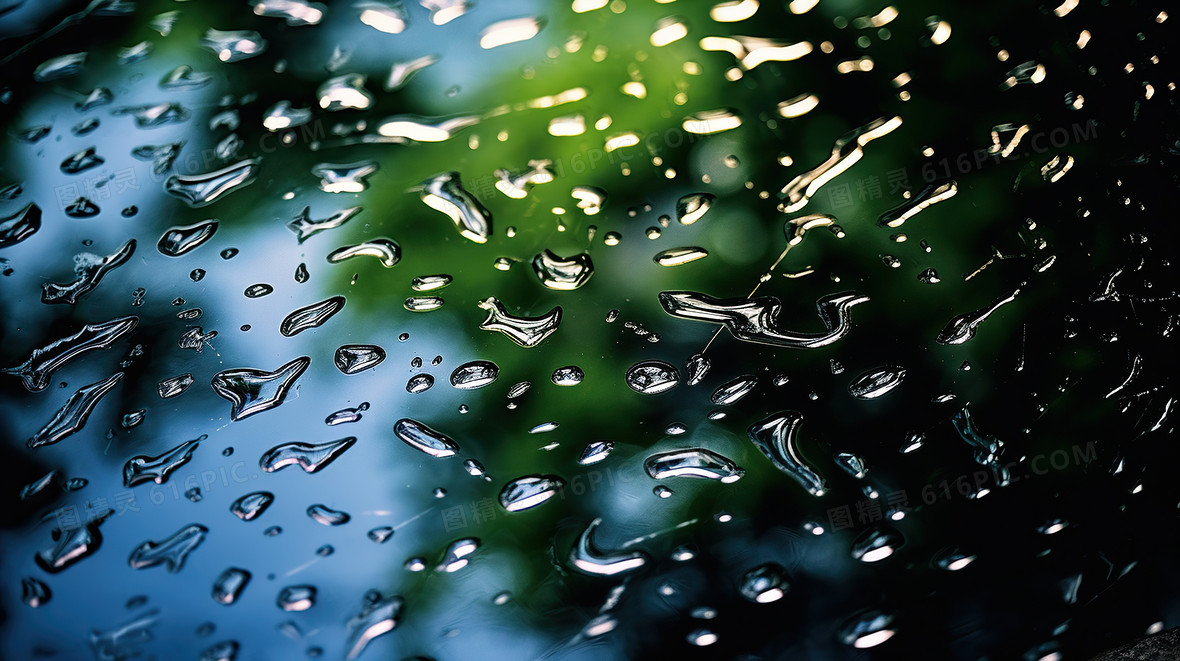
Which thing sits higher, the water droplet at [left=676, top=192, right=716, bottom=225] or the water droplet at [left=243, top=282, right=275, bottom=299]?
the water droplet at [left=243, top=282, right=275, bottom=299]

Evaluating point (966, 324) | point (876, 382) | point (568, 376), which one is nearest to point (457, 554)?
point (568, 376)

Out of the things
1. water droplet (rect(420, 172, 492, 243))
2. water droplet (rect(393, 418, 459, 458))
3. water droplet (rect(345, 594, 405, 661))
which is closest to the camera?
water droplet (rect(345, 594, 405, 661))

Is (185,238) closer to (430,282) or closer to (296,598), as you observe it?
(430,282)

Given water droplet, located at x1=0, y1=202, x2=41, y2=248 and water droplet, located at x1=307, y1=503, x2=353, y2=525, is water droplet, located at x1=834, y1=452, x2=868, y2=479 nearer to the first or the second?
water droplet, located at x1=307, y1=503, x2=353, y2=525

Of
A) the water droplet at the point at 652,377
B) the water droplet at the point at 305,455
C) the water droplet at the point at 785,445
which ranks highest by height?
the water droplet at the point at 305,455

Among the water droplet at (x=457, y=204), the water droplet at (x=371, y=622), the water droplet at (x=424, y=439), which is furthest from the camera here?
the water droplet at (x=457, y=204)

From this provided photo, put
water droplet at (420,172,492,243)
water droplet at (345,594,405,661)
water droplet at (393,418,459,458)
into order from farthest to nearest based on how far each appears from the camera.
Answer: water droplet at (420,172,492,243), water droplet at (393,418,459,458), water droplet at (345,594,405,661)

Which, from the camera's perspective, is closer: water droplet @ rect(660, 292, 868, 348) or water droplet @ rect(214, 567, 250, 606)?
water droplet @ rect(214, 567, 250, 606)

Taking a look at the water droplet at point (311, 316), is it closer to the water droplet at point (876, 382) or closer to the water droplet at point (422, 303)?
the water droplet at point (422, 303)

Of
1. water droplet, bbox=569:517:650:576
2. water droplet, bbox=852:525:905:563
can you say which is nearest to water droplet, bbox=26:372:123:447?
water droplet, bbox=569:517:650:576

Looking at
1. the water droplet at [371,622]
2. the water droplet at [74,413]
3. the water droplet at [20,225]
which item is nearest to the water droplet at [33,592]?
the water droplet at [74,413]
